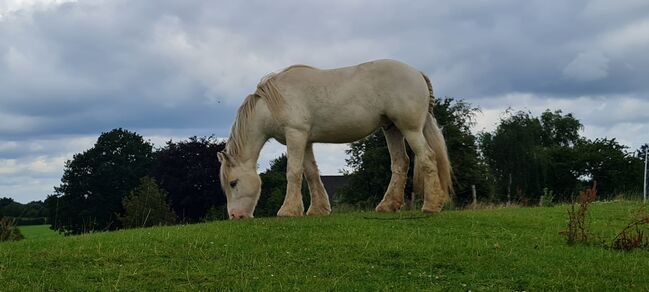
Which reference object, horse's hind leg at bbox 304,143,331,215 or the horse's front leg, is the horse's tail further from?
the horse's front leg

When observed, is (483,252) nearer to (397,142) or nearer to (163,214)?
(397,142)

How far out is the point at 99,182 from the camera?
156 ft

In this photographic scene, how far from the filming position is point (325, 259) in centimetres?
720

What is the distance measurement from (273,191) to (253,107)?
3165 centimetres

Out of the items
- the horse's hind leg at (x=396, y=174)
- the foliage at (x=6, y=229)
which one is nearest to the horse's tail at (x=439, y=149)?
the horse's hind leg at (x=396, y=174)

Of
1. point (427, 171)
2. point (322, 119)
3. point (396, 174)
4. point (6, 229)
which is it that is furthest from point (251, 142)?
point (6, 229)

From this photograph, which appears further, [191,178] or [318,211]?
[191,178]

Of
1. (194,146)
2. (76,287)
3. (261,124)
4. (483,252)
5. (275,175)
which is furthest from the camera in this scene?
(275,175)

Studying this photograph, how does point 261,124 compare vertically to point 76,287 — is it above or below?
above

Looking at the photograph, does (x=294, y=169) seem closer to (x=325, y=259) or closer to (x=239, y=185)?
(x=239, y=185)

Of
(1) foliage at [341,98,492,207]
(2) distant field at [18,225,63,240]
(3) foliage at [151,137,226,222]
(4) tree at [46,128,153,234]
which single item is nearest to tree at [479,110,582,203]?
(1) foliage at [341,98,492,207]

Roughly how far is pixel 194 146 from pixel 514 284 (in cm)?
3992

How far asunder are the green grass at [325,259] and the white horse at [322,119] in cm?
129

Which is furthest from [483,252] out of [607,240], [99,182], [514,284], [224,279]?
[99,182]
